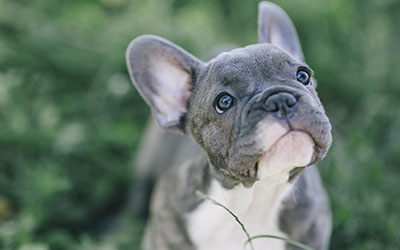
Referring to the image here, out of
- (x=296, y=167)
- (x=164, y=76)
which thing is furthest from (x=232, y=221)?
(x=164, y=76)

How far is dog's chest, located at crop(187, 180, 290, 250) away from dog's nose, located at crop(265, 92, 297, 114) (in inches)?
25.9

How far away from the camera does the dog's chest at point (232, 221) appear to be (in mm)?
2734

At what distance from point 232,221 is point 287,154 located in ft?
2.57

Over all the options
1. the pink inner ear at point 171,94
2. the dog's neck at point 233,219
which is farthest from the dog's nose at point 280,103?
the pink inner ear at point 171,94

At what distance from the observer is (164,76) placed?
2.88 m

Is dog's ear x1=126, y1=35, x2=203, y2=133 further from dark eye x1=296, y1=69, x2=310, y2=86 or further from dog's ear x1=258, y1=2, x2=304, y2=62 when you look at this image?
dark eye x1=296, y1=69, x2=310, y2=86

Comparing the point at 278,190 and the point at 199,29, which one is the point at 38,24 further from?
the point at 278,190

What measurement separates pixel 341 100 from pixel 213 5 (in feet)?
5.87

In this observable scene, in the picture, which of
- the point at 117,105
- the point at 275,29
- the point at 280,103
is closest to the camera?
the point at 280,103

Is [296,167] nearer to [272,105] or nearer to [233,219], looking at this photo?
[272,105]

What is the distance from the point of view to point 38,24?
542cm

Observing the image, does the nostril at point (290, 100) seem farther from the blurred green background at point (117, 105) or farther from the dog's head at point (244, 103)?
the blurred green background at point (117, 105)

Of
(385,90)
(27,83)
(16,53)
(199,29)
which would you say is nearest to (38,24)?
(16,53)

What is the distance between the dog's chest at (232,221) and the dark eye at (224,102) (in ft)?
1.62
